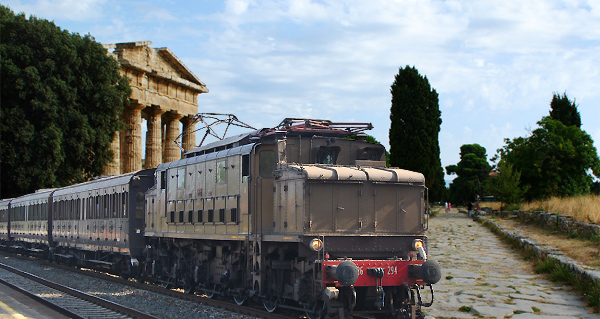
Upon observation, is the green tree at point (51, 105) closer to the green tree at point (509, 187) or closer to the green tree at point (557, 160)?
the green tree at point (509, 187)

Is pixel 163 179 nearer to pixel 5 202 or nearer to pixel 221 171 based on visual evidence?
pixel 221 171

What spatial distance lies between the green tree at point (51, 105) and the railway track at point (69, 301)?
→ 22322 mm

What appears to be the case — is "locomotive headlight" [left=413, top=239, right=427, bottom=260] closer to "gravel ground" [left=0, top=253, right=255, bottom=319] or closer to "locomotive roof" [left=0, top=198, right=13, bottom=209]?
"gravel ground" [left=0, top=253, right=255, bottom=319]

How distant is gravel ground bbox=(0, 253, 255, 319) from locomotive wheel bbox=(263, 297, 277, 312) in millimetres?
577

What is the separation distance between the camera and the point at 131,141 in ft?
182

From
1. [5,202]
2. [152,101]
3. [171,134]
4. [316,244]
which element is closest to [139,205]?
[316,244]

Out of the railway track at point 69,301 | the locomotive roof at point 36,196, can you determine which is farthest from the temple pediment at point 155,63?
the railway track at point 69,301

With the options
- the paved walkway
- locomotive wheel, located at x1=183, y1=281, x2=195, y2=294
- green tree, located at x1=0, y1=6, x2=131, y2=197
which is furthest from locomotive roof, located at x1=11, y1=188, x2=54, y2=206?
the paved walkway

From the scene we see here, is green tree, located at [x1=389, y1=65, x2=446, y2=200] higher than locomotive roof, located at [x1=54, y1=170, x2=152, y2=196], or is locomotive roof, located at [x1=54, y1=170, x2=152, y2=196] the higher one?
green tree, located at [x1=389, y1=65, x2=446, y2=200]

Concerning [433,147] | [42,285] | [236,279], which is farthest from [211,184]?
[433,147]

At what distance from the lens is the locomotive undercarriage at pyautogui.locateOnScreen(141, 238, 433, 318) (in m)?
10.8

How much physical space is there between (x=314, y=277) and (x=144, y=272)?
10378mm

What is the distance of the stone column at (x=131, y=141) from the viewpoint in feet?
179

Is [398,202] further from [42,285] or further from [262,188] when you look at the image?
[42,285]
